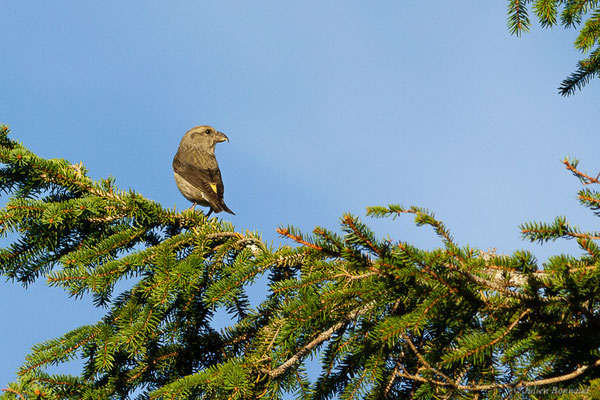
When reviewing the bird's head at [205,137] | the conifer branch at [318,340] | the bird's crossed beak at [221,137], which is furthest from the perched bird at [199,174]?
the conifer branch at [318,340]

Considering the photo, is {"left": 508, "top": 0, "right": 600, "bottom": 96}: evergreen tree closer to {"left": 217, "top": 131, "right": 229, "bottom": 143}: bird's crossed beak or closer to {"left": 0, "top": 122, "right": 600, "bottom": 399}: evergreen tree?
{"left": 0, "top": 122, "right": 600, "bottom": 399}: evergreen tree

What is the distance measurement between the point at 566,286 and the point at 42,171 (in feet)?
12.6

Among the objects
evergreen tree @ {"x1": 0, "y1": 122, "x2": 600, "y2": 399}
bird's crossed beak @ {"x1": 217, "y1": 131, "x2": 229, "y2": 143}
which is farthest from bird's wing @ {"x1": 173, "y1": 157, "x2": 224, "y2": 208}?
evergreen tree @ {"x1": 0, "y1": 122, "x2": 600, "y2": 399}

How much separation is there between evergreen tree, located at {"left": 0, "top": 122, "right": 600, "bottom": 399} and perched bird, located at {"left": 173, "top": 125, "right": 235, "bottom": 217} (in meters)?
3.14

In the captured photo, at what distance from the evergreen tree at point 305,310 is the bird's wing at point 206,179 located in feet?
10.0

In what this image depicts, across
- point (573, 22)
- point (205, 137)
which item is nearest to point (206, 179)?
point (205, 137)

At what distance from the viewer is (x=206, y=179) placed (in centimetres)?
793

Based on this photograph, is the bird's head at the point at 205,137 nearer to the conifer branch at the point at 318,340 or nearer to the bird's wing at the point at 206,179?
the bird's wing at the point at 206,179

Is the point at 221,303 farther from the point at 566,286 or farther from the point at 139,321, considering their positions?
the point at 566,286

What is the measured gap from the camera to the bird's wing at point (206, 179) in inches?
302

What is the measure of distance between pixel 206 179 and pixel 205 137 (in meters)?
1.81

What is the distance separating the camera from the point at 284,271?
412cm

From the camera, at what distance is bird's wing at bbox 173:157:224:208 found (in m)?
7.67

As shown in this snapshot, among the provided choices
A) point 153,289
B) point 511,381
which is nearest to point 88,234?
point 153,289
